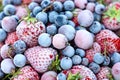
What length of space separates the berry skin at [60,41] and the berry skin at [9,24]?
7.8 inches

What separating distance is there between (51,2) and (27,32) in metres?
0.19

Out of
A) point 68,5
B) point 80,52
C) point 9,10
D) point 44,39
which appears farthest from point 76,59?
point 9,10

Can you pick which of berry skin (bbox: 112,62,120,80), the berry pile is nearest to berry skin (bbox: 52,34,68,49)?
the berry pile

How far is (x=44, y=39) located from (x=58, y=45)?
0.19 ft

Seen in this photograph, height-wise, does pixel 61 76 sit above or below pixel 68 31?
below

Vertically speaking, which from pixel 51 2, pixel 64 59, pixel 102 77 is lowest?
pixel 102 77

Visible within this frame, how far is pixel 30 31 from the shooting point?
1.21m

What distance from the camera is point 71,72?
1162 mm

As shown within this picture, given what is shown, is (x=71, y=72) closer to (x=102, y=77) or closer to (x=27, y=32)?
(x=102, y=77)

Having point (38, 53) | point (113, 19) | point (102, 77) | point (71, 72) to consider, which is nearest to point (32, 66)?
point (38, 53)

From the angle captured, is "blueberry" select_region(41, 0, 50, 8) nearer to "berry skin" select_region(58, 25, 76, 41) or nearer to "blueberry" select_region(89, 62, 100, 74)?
"berry skin" select_region(58, 25, 76, 41)

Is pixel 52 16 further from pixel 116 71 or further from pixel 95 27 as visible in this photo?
pixel 116 71

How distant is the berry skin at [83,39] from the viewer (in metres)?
1.21

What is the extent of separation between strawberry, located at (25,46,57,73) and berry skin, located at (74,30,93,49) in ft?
0.32
